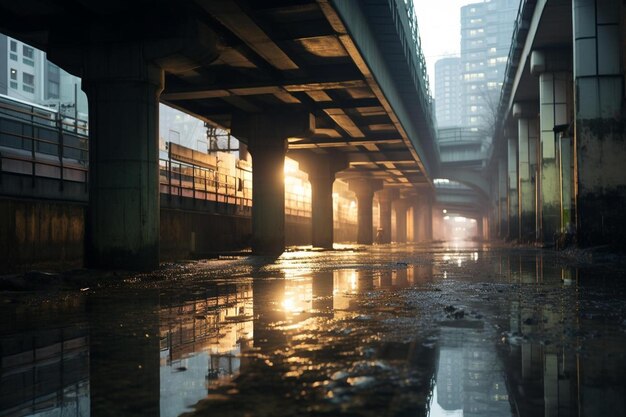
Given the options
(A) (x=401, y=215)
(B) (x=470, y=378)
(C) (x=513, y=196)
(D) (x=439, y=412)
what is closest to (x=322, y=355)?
(B) (x=470, y=378)

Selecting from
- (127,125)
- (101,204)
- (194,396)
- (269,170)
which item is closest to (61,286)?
(101,204)

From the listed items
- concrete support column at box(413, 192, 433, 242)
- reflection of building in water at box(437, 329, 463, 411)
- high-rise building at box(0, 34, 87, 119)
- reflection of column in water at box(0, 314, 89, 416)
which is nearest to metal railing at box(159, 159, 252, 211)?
reflection of column in water at box(0, 314, 89, 416)

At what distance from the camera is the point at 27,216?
15.5 metres

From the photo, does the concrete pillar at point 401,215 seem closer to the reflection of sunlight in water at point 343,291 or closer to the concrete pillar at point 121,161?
the concrete pillar at point 121,161

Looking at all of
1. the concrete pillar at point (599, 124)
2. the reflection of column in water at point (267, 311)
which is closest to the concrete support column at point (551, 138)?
the concrete pillar at point (599, 124)

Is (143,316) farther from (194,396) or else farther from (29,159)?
(29,159)

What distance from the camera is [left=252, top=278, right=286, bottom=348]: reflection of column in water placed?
4.63 metres

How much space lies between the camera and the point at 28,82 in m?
99.9

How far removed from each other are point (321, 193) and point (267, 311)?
36017 millimetres

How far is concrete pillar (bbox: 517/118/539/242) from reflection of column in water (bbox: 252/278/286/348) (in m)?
35.6

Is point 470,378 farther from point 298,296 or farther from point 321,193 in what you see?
point 321,193

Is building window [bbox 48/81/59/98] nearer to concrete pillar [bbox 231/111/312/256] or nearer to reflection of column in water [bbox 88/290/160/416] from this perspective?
concrete pillar [bbox 231/111/312/256]

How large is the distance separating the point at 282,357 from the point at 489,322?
7.46ft

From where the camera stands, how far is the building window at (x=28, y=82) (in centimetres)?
9874
